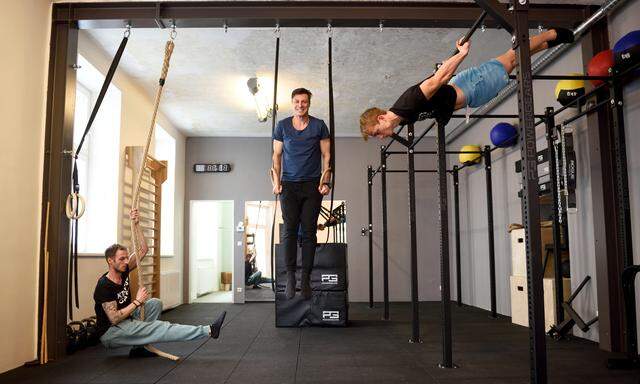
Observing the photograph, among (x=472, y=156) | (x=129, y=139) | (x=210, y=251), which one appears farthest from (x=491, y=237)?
(x=210, y=251)

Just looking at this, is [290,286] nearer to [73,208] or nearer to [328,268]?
[73,208]

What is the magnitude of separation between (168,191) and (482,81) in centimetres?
626

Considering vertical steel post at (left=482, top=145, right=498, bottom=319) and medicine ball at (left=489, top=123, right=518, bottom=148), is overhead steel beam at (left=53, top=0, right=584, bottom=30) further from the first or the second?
vertical steel post at (left=482, top=145, right=498, bottom=319)

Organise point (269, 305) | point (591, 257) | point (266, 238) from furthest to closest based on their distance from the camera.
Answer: point (266, 238) → point (269, 305) → point (591, 257)

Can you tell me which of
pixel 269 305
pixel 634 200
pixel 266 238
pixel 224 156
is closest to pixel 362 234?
pixel 269 305

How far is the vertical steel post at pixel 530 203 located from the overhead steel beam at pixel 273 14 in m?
1.70

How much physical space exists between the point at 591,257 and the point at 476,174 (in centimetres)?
314

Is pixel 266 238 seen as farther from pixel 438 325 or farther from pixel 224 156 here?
pixel 438 325

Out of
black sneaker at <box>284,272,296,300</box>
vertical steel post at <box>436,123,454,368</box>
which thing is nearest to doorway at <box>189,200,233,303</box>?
black sneaker at <box>284,272,296,300</box>

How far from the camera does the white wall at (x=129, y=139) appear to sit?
4969 mm

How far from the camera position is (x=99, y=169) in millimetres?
5762

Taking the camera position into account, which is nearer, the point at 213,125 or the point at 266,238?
the point at 213,125

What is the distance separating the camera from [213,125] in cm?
829

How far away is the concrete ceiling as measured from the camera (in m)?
4.88
